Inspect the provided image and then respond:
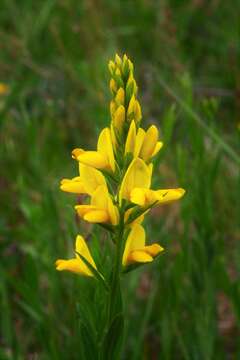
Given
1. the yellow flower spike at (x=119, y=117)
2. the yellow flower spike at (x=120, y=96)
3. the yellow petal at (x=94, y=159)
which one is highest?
the yellow flower spike at (x=120, y=96)

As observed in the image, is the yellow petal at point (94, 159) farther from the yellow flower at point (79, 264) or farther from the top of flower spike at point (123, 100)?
the yellow flower at point (79, 264)

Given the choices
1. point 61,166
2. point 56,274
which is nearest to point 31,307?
point 56,274

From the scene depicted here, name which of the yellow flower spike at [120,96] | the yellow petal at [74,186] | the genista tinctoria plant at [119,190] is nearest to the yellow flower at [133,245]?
the genista tinctoria plant at [119,190]

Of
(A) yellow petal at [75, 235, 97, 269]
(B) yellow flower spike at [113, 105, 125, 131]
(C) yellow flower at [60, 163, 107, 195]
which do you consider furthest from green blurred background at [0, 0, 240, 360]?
(B) yellow flower spike at [113, 105, 125, 131]

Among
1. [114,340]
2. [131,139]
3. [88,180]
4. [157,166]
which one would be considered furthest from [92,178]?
[157,166]

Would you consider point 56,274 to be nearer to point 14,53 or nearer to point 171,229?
point 171,229

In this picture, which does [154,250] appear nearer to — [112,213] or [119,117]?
[112,213]
